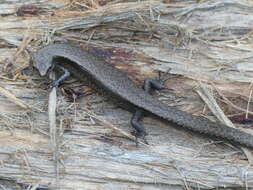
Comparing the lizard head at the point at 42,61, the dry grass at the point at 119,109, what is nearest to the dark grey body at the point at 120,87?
the lizard head at the point at 42,61

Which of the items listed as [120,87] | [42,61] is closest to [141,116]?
[120,87]

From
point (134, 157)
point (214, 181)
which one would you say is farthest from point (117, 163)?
point (214, 181)

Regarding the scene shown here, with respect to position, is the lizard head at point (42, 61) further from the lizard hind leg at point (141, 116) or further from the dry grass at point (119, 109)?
the lizard hind leg at point (141, 116)

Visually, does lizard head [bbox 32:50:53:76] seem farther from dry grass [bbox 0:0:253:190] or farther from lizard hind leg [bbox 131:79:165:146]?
lizard hind leg [bbox 131:79:165:146]

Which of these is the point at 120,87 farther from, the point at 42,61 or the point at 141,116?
the point at 42,61

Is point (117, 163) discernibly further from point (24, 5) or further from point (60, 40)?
point (24, 5)

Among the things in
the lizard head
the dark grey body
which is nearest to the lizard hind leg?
the dark grey body

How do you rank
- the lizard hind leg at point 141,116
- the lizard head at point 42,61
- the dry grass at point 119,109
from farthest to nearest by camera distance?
the lizard head at point 42,61, the lizard hind leg at point 141,116, the dry grass at point 119,109
